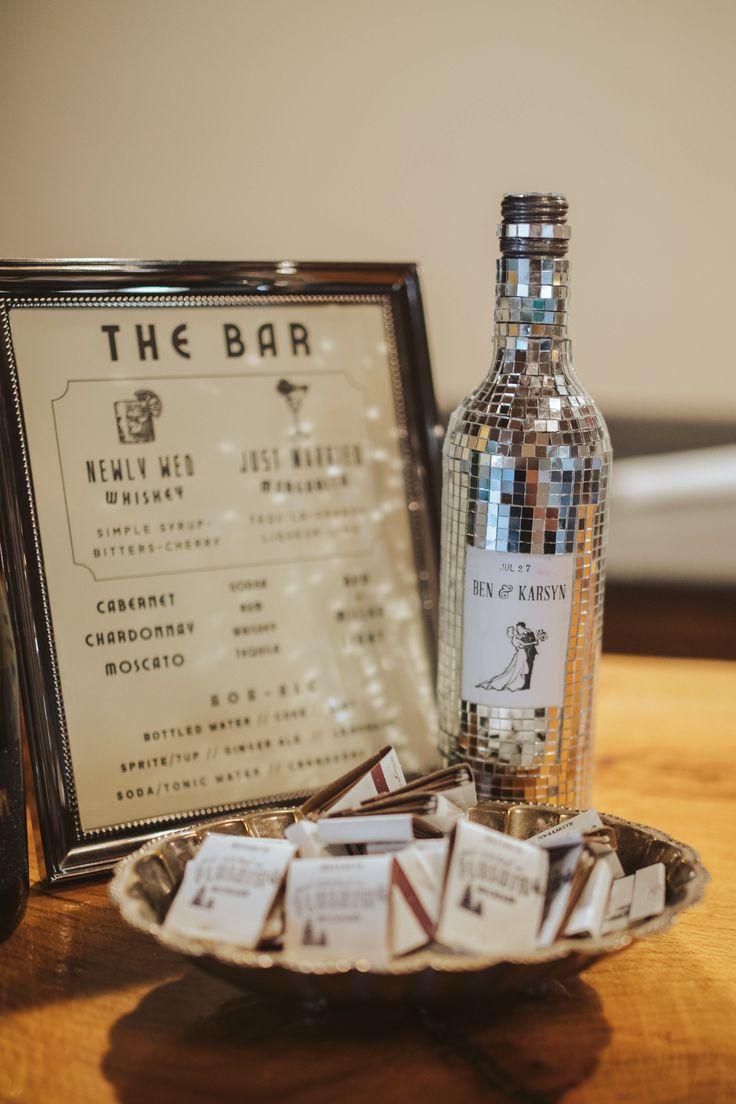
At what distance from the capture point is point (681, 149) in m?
1.23

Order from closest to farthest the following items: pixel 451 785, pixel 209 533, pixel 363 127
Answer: pixel 451 785 < pixel 209 533 < pixel 363 127

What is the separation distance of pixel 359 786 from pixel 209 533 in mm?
238

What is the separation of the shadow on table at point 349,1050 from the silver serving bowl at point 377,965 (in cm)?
3

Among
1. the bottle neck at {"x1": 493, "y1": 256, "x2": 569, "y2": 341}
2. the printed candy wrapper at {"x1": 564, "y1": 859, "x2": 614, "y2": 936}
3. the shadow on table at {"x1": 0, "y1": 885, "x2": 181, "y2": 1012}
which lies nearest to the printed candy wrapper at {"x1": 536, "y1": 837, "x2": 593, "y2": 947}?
the printed candy wrapper at {"x1": 564, "y1": 859, "x2": 614, "y2": 936}

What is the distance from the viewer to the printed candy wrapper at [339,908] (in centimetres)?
47

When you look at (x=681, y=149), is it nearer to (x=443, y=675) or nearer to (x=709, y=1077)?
(x=443, y=675)

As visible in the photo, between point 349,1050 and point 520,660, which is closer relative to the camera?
point 349,1050

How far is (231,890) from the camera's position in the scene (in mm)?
489

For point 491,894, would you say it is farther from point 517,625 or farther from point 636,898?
point 517,625

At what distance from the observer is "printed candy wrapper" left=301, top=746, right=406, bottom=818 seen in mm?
580

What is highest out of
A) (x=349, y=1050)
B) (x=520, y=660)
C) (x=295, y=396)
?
(x=295, y=396)

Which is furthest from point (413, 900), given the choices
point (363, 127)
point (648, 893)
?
point (363, 127)

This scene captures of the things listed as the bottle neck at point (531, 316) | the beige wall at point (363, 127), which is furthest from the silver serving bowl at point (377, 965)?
the beige wall at point (363, 127)

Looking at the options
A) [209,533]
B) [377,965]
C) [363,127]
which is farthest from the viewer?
[363,127]
